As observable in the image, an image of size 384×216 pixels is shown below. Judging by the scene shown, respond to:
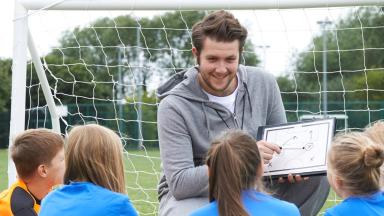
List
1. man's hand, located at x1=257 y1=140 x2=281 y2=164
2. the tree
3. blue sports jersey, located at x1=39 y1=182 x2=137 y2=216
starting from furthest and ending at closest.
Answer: the tree < man's hand, located at x1=257 y1=140 x2=281 y2=164 < blue sports jersey, located at x1=39 y1=182 x2=137 y2=216

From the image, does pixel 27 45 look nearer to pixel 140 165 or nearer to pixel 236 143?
pixel 236 143

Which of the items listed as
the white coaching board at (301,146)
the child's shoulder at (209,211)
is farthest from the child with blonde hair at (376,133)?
the child's shoulder at (209,211)

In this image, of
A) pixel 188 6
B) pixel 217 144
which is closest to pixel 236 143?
pixel 217 144

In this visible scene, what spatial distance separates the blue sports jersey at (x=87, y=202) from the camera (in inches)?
102

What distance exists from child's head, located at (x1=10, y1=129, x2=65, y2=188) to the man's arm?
44 cm

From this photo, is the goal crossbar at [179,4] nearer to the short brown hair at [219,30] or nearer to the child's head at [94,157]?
the short brown hair at [219,30]

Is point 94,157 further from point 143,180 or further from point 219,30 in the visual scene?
point 143,180

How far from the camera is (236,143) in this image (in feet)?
7.80

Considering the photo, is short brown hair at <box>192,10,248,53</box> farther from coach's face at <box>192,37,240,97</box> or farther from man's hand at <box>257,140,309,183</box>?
man's hand at <box>257,140,309,183</box>

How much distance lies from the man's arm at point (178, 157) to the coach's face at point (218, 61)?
189 mm

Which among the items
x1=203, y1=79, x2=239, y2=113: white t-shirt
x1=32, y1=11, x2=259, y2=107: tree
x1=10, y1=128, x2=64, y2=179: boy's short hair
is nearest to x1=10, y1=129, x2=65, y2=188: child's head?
x1=10, y1=128, x2=64, y2=179: boy's short hair

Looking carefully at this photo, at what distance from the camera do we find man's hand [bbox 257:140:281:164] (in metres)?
2.83

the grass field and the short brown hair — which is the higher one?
the short brown hair

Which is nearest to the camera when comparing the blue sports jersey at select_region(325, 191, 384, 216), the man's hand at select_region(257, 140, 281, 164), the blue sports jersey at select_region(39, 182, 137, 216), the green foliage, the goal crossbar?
the blue sports jersey at select_region(325, 191, 384, 216)
